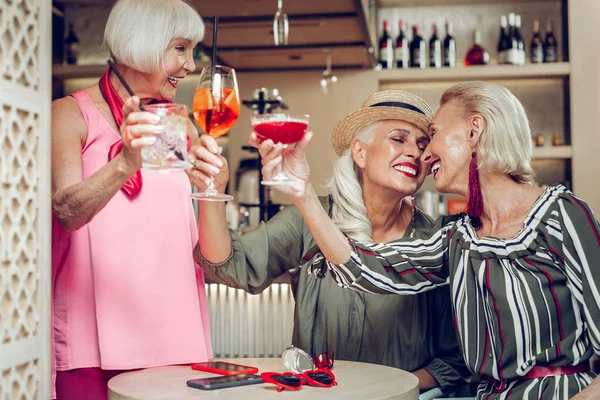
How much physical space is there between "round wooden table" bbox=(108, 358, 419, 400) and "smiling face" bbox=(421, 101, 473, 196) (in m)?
0.52

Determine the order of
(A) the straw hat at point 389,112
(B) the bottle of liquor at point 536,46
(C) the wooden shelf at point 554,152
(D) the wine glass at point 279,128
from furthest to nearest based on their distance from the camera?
(B) the bottle of liquor at point 536,46 → (C) the wooden shelf at point 554,152 → (A) the straw hat at point 389,112 → (D) the wine glass at point 279,128

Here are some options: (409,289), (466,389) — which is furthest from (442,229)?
(466,389)

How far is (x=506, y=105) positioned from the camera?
6.31ft

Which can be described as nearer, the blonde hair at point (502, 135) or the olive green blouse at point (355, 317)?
the blonde hair at point (502, 135)

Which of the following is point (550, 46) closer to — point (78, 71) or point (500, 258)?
point (78, 71)

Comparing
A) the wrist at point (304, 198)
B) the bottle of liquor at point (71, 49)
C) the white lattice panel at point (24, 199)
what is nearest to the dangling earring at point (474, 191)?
the wrist at point (304, 198)

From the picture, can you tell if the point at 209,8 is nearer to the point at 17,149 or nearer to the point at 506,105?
the point at 506,105

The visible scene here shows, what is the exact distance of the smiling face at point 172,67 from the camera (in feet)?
6.27

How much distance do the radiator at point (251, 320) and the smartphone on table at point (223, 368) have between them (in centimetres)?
158

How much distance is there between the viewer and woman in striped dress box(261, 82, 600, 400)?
172cm

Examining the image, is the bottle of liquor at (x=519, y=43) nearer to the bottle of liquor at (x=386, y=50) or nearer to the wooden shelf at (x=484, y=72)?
the wooden shelf at (x=484, y=72)

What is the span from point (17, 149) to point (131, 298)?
57 centimetres

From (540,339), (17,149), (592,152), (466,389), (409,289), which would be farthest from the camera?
(592,152)

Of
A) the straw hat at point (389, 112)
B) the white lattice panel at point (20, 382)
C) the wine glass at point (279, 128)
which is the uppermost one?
the straw hat at point (389, 112)
